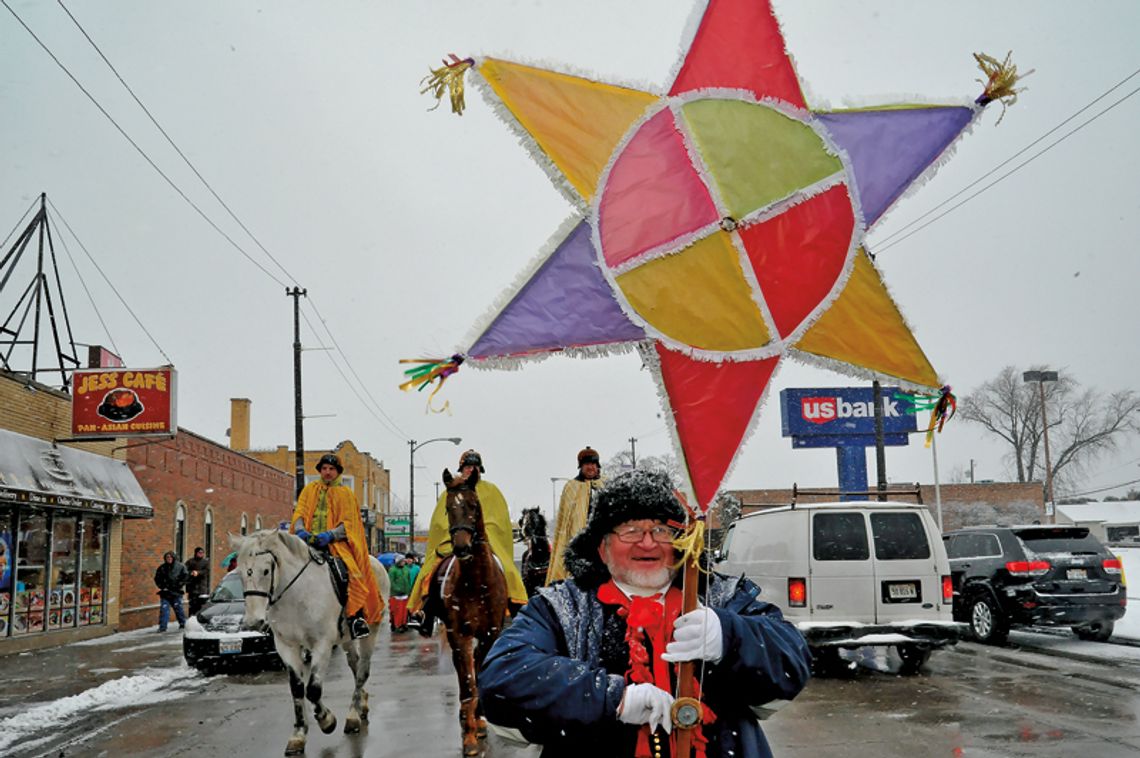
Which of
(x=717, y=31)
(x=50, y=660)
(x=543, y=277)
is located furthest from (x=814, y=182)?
(x=50, y=660)

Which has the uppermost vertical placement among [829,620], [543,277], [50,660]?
[543,277]

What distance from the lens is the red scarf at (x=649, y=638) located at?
230 centimetres

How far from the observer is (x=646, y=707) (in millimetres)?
2252

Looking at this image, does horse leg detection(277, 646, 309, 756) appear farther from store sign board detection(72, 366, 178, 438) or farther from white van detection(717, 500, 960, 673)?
store sign board detection(72, 366, 178, 438)

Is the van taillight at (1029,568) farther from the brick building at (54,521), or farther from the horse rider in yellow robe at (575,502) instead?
the brick building at (54,521)

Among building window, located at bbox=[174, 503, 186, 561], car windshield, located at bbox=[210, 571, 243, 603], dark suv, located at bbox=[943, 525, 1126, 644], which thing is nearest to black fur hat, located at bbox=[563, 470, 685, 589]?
dark suv, located at bbox=[943, 525, 1126, 644]

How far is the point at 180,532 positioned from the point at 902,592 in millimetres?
22778

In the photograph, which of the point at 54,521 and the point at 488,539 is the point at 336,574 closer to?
the point at 488,539

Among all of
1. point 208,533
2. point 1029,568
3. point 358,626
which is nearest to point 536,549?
point 358,626

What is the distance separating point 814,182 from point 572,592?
1901 mm

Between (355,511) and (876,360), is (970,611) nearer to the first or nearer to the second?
(355,511)

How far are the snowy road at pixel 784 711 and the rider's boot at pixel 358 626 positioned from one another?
861 mm

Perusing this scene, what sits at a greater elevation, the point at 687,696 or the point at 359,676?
the point at 687,696

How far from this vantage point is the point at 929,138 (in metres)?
3.64
